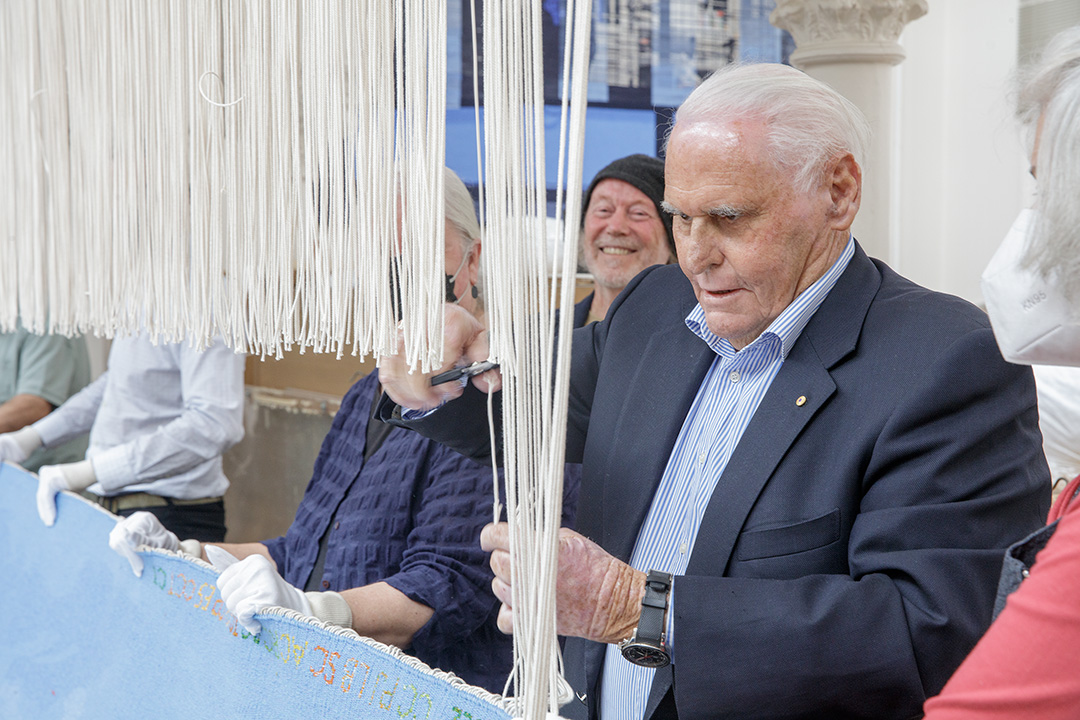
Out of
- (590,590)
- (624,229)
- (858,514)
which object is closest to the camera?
(590,590)

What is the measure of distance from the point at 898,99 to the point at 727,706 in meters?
3.87

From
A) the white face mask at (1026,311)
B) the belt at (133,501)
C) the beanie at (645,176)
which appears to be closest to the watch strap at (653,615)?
the white face mask at (1026,311)

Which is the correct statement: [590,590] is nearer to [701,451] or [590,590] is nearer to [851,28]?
[701,451]

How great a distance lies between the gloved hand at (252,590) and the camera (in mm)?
1225

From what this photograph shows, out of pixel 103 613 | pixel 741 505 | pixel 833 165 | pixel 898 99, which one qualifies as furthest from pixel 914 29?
pixel 103 613

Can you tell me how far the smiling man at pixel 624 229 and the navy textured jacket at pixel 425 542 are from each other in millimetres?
929

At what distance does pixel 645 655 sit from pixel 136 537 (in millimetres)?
978

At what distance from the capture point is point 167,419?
2740 millimetres

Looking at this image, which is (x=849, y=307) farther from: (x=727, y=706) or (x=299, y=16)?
(x=299, y=16)

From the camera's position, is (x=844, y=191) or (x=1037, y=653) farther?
(x=844, y=191)

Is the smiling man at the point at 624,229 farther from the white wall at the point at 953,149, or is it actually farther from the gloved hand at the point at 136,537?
the white wall at the point at 953,149

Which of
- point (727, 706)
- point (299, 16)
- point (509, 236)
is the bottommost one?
point (727, 706)

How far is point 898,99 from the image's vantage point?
13.9 feet

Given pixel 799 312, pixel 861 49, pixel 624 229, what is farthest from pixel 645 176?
pixel 799 312
